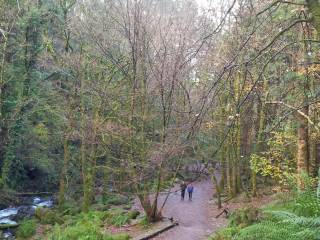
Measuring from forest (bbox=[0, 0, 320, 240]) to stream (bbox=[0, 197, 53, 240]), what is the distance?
0.06 meters

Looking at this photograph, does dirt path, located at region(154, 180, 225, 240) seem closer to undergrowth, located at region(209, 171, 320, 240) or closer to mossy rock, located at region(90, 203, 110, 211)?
mossy rock, located at region(90, 203, 110, 211)

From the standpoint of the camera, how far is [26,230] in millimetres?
17188

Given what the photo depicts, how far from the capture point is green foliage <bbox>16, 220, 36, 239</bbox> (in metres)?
17.0

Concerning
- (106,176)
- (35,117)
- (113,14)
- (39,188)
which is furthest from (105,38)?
(39,188)

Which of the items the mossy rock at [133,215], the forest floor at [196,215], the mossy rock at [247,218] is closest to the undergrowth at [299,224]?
the mossy rock at [247,218]

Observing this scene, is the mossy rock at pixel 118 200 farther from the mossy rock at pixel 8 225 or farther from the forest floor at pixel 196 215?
the mossy rock at pixel 8 225

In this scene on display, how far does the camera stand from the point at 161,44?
1620cm

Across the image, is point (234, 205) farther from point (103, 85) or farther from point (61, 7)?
point (61, 7)

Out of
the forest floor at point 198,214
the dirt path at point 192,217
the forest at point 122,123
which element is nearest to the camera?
the forest at point 122,123

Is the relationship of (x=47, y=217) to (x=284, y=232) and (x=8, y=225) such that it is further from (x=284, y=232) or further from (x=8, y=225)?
(x=284, y=232)

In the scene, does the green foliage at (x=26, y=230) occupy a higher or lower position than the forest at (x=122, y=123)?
lower

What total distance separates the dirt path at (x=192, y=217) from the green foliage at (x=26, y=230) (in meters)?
5.97

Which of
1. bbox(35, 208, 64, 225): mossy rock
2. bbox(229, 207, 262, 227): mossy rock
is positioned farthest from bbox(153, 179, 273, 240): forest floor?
bbox(35, 208, 64, 225): mossy rock

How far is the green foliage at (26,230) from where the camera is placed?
55.8 feet
